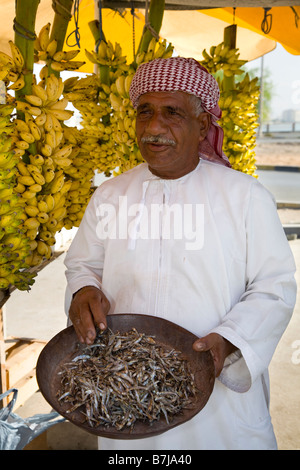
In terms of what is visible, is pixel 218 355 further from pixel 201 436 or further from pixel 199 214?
pixel 199 214

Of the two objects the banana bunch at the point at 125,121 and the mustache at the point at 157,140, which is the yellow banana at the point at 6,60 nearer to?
the mustache at the point at 157,140

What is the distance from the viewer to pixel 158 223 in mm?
1799

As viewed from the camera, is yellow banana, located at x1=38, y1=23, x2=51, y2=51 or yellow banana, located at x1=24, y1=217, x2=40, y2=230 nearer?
yellow banana, located at x1=24, y1=217, x2=40, y2=230

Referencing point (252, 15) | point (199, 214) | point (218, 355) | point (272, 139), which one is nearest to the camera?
point (218, 355)

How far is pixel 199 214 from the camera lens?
1767mm

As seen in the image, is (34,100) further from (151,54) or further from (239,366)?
(239,366)

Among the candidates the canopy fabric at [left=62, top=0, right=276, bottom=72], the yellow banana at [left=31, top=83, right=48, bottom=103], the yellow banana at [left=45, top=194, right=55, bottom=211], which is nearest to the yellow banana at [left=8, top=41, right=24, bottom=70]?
the yellow banana at [left=31, top=83, right=48, bottom=103]

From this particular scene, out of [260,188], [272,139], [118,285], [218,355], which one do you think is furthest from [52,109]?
[272,139]

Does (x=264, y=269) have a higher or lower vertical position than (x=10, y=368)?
higher

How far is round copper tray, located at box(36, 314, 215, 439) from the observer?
1.29m

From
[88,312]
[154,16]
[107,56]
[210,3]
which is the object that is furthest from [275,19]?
[88,312]

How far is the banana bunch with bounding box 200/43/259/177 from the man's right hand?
2.07 meters

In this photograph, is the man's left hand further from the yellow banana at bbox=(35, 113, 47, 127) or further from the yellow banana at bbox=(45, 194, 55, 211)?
the yellow banana at bbox=(35, 113, 47, 127)
